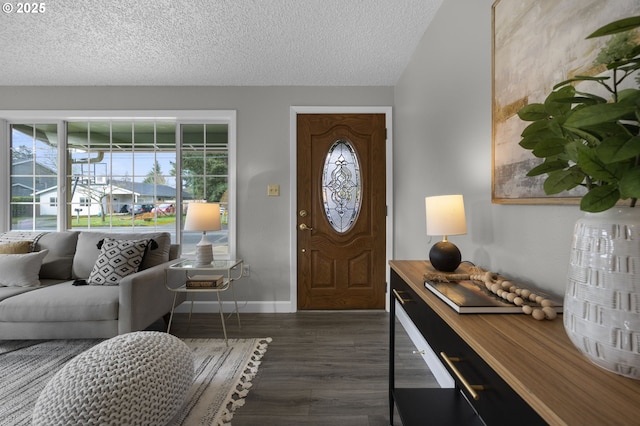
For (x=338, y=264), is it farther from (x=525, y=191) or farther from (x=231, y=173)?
(x=525, y=191)

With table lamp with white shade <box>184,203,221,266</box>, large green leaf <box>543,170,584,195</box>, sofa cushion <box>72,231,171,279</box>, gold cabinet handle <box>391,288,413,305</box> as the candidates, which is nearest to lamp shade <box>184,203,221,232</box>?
table lamp with white shade <box>184,203,221,266</box>

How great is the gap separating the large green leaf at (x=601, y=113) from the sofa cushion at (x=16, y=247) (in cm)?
385

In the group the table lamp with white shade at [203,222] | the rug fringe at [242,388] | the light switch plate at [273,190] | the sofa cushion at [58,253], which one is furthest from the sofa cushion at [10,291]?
the light switch plate at [273,190]

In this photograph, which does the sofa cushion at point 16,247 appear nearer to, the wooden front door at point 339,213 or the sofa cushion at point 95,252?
the sofa cushion at point 95,252

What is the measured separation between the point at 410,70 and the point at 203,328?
3104 mm

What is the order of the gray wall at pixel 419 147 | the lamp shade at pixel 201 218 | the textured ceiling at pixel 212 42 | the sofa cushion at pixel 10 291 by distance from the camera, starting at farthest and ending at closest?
the lamp shade at pixel 201 218 → the sofa cushion at pixel 10 291 → the textured ceiling at pixel 212 42 → the gray wall at pixel 419 147

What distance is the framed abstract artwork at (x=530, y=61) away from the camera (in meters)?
0.85

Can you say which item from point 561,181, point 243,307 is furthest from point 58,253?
point 561,181

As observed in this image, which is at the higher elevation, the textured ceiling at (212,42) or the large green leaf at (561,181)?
the textured ceiling at (212,42)

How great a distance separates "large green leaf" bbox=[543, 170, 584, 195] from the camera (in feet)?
1.87

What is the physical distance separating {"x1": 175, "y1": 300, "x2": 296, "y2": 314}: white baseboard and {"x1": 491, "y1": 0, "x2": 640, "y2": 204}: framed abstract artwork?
246cm

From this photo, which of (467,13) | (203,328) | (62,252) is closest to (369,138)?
(467,13)

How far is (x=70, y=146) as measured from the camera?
3.31m

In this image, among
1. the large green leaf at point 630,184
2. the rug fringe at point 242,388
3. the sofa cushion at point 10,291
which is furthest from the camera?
the sofa cushion at point 10,291
